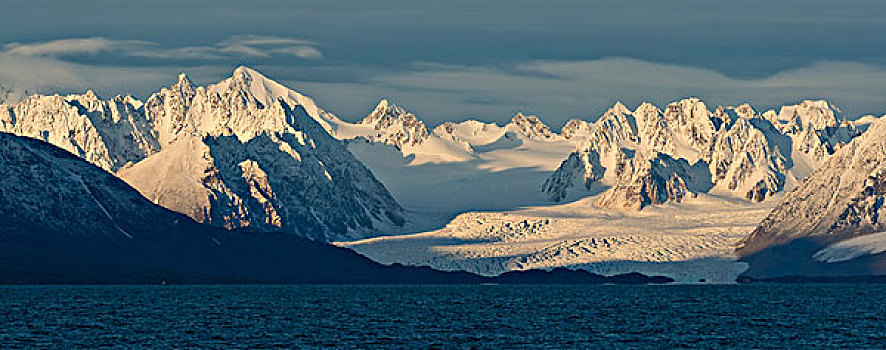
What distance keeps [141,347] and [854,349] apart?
8432 centimetres

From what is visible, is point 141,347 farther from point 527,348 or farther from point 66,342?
point 527,348

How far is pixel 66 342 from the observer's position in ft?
653

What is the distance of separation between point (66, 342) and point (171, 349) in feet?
48.8

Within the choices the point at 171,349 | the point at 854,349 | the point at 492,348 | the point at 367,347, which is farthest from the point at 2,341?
the point at 854,349

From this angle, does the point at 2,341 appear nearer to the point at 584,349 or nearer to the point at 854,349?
the point at 584,349

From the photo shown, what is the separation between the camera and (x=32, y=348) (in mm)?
189625

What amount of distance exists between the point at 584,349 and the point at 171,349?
48331 mm

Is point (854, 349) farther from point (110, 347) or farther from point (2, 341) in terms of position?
point (2, 341)

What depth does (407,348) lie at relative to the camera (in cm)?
19800

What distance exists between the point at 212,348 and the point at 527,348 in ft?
122

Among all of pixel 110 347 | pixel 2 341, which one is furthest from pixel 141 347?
pixel 2 341

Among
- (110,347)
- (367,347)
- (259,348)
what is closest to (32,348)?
(110,347)

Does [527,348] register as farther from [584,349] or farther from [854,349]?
[854,349]

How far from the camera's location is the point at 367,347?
19875cm
